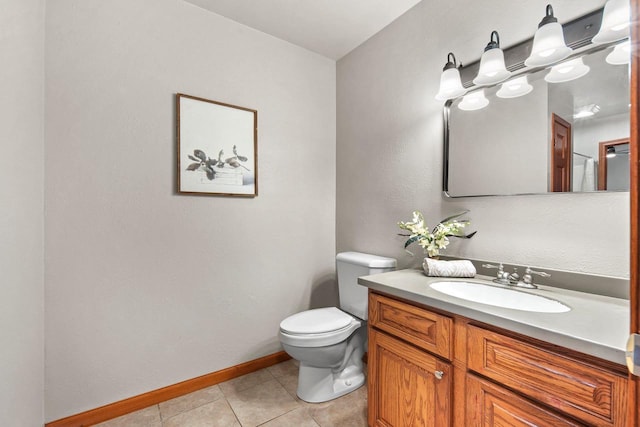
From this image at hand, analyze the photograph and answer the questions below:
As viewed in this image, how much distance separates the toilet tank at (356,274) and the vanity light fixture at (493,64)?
1.14 m

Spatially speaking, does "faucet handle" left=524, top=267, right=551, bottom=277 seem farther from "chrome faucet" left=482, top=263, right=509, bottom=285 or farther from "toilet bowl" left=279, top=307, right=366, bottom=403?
"toilet bowl" left=279, top=307, right=366, bottom=403

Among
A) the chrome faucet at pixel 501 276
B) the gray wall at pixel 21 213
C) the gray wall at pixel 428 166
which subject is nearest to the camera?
the gray wall at pixel 21 213

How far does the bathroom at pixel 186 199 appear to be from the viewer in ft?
3.91

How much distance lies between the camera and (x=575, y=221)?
1188 millimetres

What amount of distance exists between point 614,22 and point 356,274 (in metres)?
1.65

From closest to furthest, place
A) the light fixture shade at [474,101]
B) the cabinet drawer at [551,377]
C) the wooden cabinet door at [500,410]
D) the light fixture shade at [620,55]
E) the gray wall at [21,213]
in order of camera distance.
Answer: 1. the cabinet drawer at [551,377]
2. the wooden cabinet door at [500,410]
3. the gray wall at [21,213]
4. the light fixture shade at [620,55]
5. the light fixture shade at [474,101]

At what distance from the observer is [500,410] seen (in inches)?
34.9

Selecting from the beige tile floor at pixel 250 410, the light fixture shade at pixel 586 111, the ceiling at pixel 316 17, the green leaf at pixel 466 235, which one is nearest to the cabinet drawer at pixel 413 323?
the green leaf at pixel 466 235

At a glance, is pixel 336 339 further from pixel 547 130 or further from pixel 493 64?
pixel 493 64

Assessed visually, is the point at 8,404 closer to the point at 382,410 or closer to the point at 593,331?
the point at 382,410

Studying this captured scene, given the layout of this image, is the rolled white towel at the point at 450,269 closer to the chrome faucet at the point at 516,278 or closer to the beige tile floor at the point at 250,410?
the chrome faucet at the point at 516,278

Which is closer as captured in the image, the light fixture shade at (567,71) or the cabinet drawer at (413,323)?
the cabinet drawer at (413,323)

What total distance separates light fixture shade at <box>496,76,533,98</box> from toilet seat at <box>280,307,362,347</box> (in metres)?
1.51

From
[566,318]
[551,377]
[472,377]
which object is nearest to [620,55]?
[566,318]
